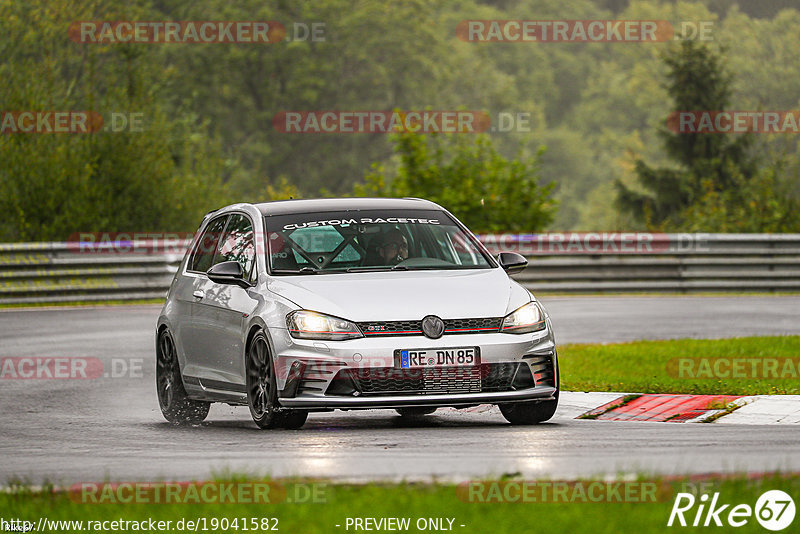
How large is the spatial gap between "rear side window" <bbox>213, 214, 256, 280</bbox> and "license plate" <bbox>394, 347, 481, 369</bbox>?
1654mm

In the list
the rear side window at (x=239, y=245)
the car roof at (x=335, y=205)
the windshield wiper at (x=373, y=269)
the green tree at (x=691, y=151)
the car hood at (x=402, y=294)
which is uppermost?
the car roof at (x=335, y=205)

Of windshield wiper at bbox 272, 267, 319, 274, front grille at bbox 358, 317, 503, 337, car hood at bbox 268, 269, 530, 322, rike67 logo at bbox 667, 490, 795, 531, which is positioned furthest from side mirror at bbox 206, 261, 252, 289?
rike67 logo at bbox 667, 490, 795, 531

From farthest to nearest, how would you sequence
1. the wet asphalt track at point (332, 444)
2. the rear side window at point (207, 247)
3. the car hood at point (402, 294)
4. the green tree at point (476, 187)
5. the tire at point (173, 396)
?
the green tree at point (476, 187) < the rear side window at point (207, 247) < the tire at point (173, 396) < the car hood at point (402, 294) < the wet asphalt track at point (332, 444)

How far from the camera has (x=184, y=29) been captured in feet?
→ 270

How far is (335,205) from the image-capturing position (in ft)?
41.0

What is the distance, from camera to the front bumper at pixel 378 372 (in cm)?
1076

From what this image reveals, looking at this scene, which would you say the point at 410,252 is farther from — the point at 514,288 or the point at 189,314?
the point at 189,314

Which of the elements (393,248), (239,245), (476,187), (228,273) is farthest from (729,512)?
(476,187)

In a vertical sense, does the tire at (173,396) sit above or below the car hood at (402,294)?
below

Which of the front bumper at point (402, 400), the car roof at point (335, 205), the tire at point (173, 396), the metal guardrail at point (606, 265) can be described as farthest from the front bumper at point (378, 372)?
the metal guardrail at point (606, 265)

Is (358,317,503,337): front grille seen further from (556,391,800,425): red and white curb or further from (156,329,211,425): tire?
(156,329,211,425): tire

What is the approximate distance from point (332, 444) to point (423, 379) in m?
0.88

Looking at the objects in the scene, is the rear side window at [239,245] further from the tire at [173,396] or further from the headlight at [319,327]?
the headlight at [319,327]

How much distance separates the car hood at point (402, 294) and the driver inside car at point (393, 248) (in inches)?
14.1
